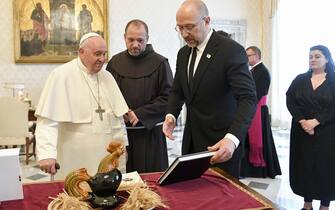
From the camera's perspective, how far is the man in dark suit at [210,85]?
2375 millimetres

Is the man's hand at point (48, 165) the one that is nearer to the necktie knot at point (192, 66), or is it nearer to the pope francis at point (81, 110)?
the pope francis at point (81, 110)

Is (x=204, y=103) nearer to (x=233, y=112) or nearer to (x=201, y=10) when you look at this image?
(x=233, y=112)

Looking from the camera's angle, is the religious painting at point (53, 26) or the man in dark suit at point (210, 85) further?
the religious painting at point (53, 26)

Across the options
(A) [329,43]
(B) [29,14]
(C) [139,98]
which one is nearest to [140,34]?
(C) [139,98]

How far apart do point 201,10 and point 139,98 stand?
4.38 feet

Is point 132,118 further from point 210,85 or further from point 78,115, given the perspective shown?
point 210,85

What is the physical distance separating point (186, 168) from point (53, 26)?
6563 millimetres

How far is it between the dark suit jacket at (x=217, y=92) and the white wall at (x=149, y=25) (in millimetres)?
5719

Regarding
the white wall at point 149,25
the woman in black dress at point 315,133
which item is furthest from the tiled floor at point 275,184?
the white wall at point 149,25

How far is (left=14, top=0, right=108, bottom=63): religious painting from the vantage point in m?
7.57

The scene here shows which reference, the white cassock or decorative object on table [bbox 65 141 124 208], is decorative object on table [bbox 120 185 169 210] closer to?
decorative object on table [bbox 65 141 124 208]

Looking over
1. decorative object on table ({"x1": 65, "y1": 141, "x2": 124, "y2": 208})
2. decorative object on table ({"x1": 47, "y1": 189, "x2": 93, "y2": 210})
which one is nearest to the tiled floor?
decorative object on table ({"x1": 65, "y1": 141, "x2": 124, "y2": 208})

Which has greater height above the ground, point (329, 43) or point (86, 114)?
point (329, 43)

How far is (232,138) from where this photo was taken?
87.0 inches
